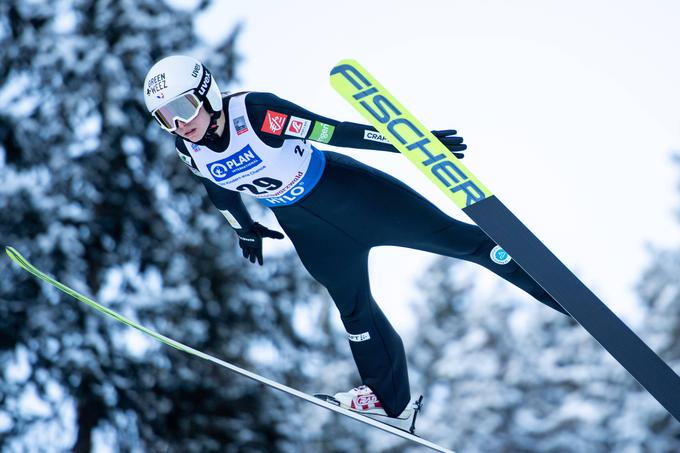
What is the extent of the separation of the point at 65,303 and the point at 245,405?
8.44 feet

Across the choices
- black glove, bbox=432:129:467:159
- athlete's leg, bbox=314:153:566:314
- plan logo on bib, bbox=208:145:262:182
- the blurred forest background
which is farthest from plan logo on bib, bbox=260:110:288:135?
the blurred forest background

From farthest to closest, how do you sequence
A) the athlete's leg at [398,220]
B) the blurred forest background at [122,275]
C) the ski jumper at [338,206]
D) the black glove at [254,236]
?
1. the blurred forest background at [122,275]
2. the black glove at [254,236]
3. the athlete's leg at [398,220]
4. the ski jumper at [338,206]

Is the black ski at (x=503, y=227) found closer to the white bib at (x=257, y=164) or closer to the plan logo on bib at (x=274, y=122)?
the plan logo on bib at (x=274, y=122)

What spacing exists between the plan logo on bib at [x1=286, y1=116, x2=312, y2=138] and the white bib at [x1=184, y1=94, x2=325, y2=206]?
159 mm

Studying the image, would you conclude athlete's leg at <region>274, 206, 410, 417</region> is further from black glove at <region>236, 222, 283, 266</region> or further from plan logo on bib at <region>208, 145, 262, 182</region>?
plan logo on bib at <region>208, 145, 262, 182</region>

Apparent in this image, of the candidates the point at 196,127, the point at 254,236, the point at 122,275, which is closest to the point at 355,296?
the point at 254,236

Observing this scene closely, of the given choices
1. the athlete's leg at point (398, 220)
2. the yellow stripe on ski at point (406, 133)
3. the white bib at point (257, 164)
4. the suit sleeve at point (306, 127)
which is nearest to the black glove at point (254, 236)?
the white bib at point (257, 164)

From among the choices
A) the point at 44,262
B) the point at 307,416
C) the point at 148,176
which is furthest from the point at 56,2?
the point at 307,416

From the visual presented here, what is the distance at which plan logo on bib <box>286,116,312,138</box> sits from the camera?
4.05 m

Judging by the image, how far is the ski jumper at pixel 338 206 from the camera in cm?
412

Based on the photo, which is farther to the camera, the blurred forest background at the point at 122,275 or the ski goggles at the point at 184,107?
the blurred forest background at the point at 122,275

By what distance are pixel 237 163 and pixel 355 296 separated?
82 centimetres

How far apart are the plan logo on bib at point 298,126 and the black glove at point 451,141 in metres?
0.53

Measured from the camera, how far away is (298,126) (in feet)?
13.3
